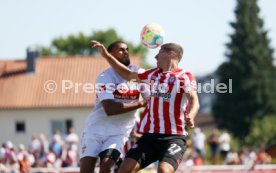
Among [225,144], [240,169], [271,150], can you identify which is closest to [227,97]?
[271,150]

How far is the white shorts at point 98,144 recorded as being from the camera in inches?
502

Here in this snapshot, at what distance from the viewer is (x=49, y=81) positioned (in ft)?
183

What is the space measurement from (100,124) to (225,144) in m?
19.9

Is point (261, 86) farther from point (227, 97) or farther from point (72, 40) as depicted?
point (72, 40)

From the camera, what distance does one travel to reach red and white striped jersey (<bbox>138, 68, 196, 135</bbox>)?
39.1ft

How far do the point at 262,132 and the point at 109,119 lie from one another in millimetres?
64024

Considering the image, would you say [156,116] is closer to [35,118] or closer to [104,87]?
[104,87]

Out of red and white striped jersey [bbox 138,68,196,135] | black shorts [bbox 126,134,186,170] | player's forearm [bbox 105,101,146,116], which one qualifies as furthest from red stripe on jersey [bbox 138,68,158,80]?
black shorts [bbox 126,134,186,170]

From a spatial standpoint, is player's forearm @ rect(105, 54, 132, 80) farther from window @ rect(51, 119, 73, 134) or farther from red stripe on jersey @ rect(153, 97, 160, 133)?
window @ rect(51, 119, 73, 134)

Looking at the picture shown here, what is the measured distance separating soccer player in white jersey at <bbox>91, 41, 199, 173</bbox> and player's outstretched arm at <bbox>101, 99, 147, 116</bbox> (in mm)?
447

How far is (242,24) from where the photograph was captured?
80.0 metres

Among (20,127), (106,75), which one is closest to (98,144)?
(106,75)

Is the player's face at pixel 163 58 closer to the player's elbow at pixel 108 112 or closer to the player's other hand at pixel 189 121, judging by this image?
the player's other hand at pixel 189 121

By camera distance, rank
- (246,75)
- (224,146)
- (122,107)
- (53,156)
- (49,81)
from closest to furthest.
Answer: (122,107) → (53,156) → (224,146) → (49,81) → (246,75)
